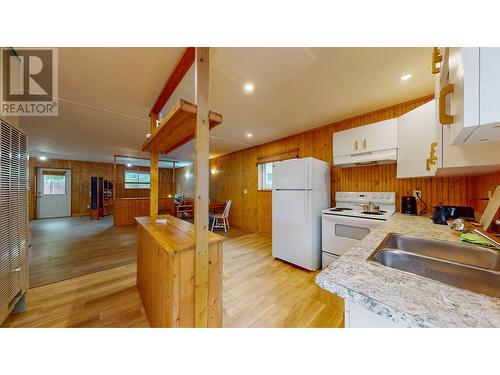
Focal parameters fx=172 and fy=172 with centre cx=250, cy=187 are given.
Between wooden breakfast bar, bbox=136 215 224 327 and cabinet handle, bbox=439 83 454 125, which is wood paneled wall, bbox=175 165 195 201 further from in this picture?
cabinet handle, bbox=439 83 454 125

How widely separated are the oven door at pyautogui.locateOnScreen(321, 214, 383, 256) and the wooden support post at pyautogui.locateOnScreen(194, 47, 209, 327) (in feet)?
5.78

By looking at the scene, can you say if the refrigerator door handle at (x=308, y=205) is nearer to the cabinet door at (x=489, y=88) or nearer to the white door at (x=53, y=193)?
the cabinet door at (x=489, y=88)

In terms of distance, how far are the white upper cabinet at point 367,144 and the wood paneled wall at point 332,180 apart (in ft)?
1.16

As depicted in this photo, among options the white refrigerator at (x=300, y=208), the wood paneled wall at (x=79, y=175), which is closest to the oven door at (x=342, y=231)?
the white refrigerator at (x=300, y=208)

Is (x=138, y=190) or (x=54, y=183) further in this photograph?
(x=138, y=190)

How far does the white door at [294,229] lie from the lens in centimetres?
253

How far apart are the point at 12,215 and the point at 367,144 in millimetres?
3793

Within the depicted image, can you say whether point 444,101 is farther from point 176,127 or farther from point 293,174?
point 293,174

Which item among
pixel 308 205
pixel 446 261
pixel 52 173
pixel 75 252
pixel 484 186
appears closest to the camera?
pixel 446 261

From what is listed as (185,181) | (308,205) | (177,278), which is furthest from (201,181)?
(185,181)

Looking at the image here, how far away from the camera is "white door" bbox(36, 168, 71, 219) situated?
6594 millimetres

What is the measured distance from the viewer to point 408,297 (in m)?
0.49
